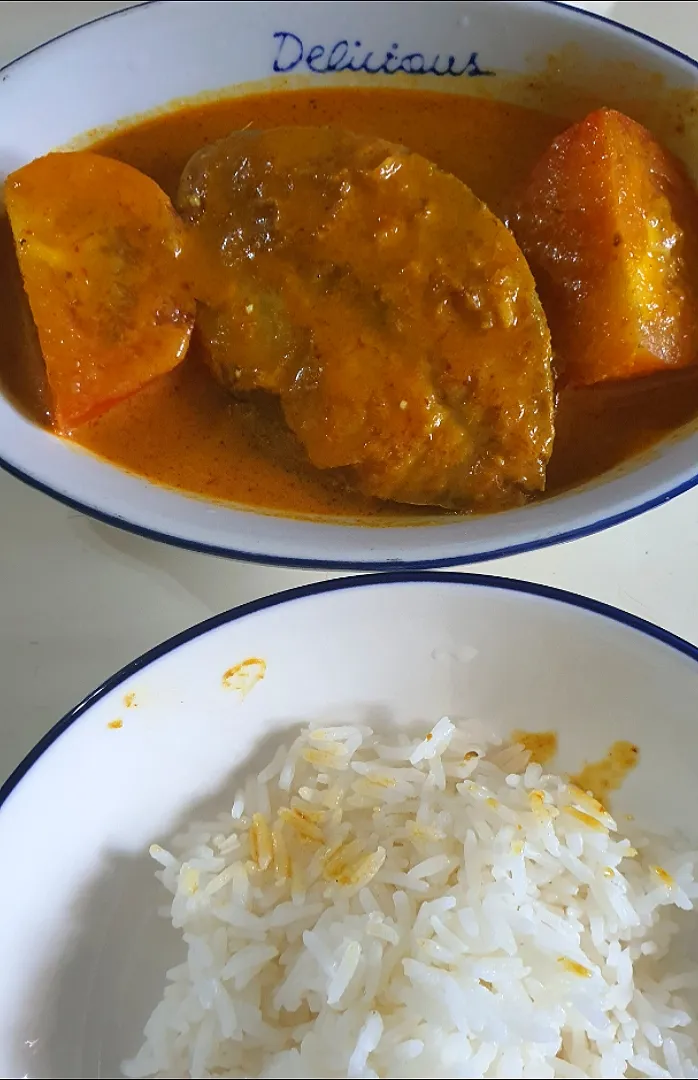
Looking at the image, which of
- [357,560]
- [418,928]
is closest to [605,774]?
[418,928]

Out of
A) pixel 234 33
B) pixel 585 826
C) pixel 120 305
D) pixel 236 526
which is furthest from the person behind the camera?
pixel 234 33

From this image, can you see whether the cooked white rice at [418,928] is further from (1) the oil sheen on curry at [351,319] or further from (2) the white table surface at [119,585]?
(1) the oil sheen on curry at [351,319]

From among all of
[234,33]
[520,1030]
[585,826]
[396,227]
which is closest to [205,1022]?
[520,1030]

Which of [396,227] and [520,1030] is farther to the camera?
[396,227]

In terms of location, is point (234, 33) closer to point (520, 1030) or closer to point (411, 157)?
point (411, 157)

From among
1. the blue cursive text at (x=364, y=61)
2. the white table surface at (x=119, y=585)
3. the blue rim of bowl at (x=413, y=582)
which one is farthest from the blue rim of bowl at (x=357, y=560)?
the blue cursive text at (x=364, y=61)

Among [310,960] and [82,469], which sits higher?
[82,469]
